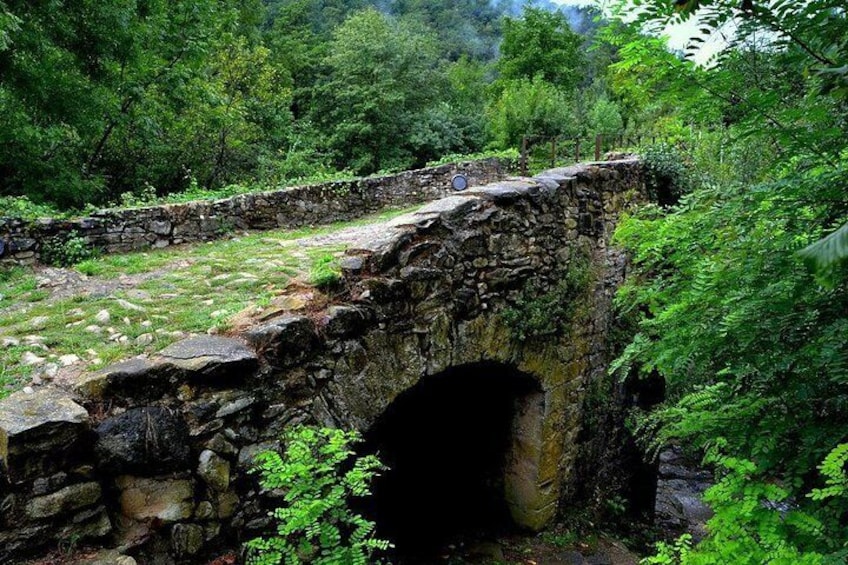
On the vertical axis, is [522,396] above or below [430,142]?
below

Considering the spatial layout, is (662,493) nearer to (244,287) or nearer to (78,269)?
(244,287)

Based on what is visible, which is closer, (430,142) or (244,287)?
(244,287)

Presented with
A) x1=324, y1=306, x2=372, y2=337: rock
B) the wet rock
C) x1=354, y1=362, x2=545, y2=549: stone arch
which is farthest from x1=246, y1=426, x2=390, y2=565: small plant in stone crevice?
the wet rock

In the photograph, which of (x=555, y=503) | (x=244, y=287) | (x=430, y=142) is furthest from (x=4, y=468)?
(x=430, y=142)

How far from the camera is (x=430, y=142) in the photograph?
778 inches

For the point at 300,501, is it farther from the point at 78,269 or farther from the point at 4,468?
the point at 78,269

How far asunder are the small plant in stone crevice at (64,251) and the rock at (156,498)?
4.02 meters

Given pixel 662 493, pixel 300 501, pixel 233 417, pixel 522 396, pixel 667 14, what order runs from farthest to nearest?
pixel 662 493 → pixel 522 396 → pixel 233 417 → pixel 300 501 → pixel 667 14

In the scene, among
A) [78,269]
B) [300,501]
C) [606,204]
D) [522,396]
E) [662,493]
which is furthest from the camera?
[662,493]

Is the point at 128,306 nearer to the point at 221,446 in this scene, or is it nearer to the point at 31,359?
the point at 31,359

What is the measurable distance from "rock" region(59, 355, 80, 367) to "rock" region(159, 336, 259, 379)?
0.63 metres

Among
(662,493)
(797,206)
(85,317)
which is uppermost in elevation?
(797,206)

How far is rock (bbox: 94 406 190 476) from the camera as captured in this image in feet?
8.79

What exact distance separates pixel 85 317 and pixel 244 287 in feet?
3.93
